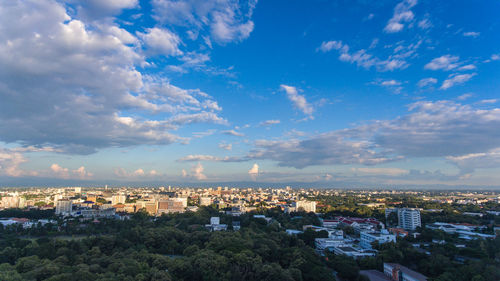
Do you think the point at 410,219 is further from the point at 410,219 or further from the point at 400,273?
the point at 400,273

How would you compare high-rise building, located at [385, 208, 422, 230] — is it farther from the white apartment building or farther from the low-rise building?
the low-rise building

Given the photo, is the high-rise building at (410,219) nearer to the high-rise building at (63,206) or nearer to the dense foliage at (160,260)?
the dense foliage at (160,260)

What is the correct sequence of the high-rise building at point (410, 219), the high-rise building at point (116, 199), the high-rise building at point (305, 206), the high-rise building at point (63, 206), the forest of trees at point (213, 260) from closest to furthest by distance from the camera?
the forest of trees at point (213, 260)
the high-rise building at point (410, 219)
the high-rise building at point (63, 206)
the high-rise building at point (305, 206)
the high-rise building at point (116, 199)

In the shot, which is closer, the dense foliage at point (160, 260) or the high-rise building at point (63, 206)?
the dense foliage at point (160, 260)

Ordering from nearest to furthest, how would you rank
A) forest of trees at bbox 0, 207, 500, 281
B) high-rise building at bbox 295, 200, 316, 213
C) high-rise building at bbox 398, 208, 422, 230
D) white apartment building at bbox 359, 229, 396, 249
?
forest of trees at bbox 0, 207, 500, 281, white apartment building at bbox 359, 229, 396, 249, high-rise building at bbox 398, 208, 422, 230, high-rise building at bbox 295, 200, 316, 213

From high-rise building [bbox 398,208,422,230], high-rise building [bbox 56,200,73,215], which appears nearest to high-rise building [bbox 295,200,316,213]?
high-rise building [bbox 398,208,422,230]

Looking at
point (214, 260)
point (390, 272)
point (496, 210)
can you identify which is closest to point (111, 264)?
point (214, 260)

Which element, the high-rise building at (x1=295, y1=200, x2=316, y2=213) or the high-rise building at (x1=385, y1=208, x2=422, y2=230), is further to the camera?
the high-rise building at (x1=295, y1=200, x2=316, y2=213)

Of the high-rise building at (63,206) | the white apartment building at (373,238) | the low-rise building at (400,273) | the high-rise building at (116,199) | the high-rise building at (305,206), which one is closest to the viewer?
the low-rise building at (400,273)

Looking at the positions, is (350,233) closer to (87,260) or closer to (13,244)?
(87,260)

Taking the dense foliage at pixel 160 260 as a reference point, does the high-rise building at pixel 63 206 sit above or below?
below

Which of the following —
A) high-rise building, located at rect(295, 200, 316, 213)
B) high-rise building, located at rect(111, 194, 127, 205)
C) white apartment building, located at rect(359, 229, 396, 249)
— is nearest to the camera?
white apartment building, located at rect(359, 229, 396, 249)

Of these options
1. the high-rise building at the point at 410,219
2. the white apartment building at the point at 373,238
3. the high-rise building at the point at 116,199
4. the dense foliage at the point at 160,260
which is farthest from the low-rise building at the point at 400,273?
the high-rise building at the point at 116,199

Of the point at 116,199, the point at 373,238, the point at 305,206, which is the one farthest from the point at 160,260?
the point at 116,199
